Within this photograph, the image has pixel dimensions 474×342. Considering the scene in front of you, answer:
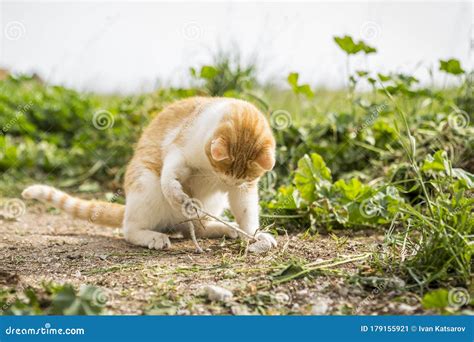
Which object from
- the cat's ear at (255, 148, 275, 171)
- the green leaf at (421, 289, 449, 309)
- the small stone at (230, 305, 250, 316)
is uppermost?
the cat's ear at (255, 148, 275, 171)

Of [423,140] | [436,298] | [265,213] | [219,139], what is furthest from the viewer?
[423,140]

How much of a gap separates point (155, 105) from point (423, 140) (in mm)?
2835

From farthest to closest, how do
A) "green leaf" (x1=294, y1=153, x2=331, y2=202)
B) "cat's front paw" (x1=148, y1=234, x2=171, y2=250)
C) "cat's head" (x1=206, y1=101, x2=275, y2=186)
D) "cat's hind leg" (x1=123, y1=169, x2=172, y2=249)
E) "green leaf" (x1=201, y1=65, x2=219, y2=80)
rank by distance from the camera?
1. "green leaf" (x1=201, y1=65, x2=219, y2=80)
2. "green leaf" (x1=294, y1=153, x2=331, y2=202)
3. "cat's hind leg" (x1=123, y1=169, x2=172, y2=249)
4. "cat's front paw" (x1=148, y1=234, x2=171, y2=250)
5. "cat's head" (x1=206, y1=101, x2=275, y2=186)

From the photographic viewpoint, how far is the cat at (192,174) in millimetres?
3084

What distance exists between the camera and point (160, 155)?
358 cm

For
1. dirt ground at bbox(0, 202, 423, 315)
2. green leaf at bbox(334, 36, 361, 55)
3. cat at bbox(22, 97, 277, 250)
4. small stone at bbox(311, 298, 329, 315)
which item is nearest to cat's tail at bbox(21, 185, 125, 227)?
cat at bbox(22, 97, 277, 250)

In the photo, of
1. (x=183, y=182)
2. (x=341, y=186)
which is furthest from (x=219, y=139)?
(x=341, y=186)

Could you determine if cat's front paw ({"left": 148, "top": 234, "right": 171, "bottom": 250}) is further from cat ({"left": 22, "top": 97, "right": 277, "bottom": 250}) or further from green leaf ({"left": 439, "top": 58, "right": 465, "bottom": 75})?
green leaf ({"left": 439, "top": 58, "right": 465, "bottom": 75})

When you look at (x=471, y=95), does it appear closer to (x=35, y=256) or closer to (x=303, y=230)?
(x=303, y=230)

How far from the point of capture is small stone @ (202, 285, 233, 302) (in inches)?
91.7

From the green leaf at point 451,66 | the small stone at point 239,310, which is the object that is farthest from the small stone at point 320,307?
the green leaf at point 451,66

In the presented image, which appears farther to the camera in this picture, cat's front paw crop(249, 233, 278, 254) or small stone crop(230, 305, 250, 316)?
cat's front paw crop(249, 233, 278, 254)

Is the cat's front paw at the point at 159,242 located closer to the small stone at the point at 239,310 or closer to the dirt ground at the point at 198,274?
the dirt ground at the point at 198,274

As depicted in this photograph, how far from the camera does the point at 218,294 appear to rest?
2.33m
